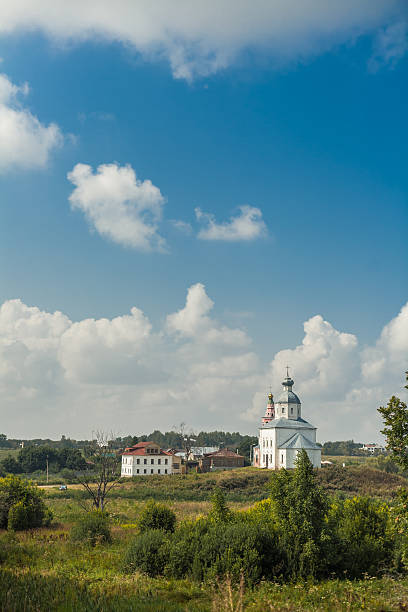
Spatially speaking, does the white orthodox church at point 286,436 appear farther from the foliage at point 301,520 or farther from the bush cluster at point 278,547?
the foliage at point 301,520

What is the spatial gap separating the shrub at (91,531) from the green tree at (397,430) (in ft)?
39.8

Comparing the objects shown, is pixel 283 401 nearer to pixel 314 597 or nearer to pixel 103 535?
pixel 103 535

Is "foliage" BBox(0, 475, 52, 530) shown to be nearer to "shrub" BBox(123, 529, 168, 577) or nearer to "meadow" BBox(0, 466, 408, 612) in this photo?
"meadow" BBox(0, 466, 408, 612)

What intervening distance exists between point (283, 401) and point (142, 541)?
7352cm

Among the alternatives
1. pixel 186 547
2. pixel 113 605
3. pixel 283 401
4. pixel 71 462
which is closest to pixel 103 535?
pixel 186 547

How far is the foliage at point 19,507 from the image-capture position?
2341cm

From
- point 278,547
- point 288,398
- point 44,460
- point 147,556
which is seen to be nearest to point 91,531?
point 147,556

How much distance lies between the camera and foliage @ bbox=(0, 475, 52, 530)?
2341 centimetres

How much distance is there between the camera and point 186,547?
48.0 ft

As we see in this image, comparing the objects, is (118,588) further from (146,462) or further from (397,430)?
(146,462)

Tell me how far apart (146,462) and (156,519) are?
6512 centimetres

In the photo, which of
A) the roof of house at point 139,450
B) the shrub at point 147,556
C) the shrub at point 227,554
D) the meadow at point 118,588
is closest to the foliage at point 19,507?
the meadow at point 118,588

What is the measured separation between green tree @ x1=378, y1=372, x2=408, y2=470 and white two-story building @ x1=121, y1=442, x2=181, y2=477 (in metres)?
73.5

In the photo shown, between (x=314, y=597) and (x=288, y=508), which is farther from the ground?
(x=288, y=508)
